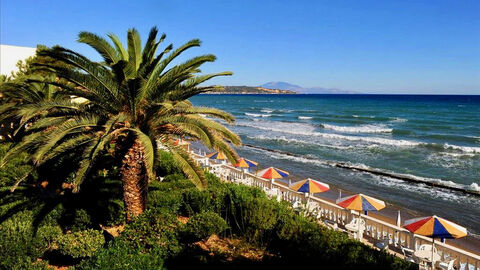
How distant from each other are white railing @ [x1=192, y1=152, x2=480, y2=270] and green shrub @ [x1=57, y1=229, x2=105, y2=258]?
20.1 ft

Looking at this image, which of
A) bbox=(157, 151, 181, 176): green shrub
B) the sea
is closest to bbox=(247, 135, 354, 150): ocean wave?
the sea

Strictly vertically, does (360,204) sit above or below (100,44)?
below

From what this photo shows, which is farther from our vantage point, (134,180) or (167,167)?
(167,167)

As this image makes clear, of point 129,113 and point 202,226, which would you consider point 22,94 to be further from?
point 202,226

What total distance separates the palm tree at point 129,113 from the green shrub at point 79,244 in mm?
1074

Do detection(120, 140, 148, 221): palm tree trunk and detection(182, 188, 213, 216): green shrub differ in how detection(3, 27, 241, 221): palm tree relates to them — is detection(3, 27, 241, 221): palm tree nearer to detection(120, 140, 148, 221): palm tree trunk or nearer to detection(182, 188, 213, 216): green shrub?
detection(120, 140, 148, 221): palm tree trunk

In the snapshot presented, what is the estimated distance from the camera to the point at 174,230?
7.30 meters

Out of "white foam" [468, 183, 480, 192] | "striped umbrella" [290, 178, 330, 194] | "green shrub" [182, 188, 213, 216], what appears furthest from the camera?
"white foam" [468, 183, 480, 192]

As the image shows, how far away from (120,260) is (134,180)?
8.52 ft

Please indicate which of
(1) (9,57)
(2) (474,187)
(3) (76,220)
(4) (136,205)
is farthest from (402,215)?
(1) (9,57)

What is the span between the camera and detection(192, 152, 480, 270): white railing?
8.17 meters

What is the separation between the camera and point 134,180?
26.9ft

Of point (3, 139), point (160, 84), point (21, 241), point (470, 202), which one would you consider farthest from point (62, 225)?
point (470, 202)

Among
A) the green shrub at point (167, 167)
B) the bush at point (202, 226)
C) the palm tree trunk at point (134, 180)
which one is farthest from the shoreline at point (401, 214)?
the palm tree trunk at point (134, 180)
